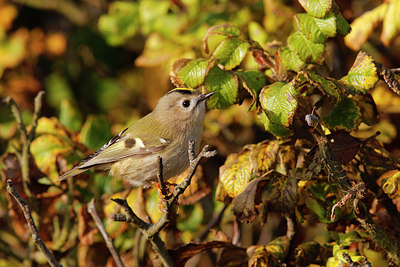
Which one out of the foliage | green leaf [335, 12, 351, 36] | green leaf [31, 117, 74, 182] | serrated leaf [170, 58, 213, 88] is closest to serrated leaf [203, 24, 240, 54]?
the foliage

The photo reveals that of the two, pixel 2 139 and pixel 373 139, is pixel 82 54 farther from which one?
pixel 373 139

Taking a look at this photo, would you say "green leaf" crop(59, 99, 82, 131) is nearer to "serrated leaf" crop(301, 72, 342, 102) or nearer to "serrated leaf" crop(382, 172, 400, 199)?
"serrated leaf" crop(301, 72, 342, 102)

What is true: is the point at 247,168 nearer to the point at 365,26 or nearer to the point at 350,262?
the point at 350,262

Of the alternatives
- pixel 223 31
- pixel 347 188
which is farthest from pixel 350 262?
pixel 223 31

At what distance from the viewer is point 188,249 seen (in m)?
1.77

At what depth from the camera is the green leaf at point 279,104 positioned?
1.49m

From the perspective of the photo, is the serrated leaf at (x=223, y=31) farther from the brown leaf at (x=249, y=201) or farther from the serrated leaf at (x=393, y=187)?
the serrated leaf at (x=393, y=187)

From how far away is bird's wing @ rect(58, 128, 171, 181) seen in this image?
2250 millimetres

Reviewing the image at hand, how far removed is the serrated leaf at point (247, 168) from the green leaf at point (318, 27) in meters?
0.37

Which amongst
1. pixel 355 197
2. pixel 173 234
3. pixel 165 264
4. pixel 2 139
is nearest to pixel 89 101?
pixel 2 139

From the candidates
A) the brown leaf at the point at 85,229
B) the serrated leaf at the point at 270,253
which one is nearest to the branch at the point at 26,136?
the brown leaf at the point at 85,229

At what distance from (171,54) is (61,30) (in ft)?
7.84

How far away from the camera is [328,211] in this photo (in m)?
1.68

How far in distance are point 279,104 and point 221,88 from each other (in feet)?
0.76
